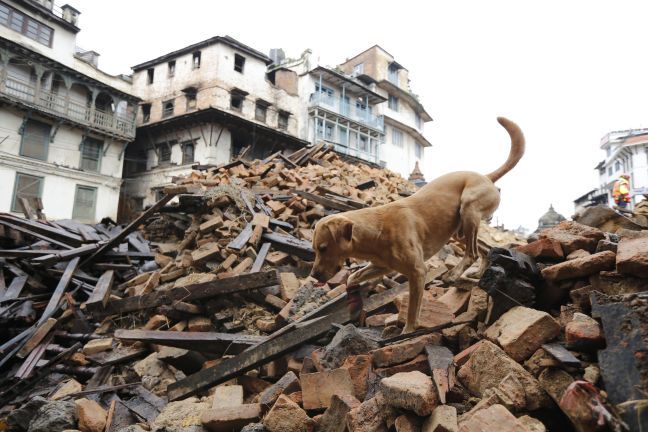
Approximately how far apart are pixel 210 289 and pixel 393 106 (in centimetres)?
3954

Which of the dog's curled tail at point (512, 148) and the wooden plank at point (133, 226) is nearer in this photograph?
the dog's curled tail at point (512, 148)

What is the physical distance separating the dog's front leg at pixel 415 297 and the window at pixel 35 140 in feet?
86.6

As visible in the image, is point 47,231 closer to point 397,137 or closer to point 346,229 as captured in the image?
point 346,229

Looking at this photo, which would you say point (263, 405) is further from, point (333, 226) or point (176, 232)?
point (176, 232)

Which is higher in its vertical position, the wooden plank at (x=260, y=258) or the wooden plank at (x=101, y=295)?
the wooden plank at (x=260, y=258)

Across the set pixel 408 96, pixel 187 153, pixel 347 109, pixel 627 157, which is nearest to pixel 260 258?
pixel 187 153

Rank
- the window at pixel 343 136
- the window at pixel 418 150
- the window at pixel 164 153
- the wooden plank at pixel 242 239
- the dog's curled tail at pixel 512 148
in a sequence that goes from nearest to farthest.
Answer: the dog's curled tail at pixel 512 148
the wooden plank at pixel 242 239
the window at pixel 164 153
the window at pixel 343 136
the window at pixel 418 150

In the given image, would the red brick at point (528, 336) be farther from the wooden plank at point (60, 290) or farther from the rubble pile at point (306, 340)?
the wooden plank at point (60, 290)

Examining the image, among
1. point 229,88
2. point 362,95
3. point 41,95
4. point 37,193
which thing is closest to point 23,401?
point 37,193

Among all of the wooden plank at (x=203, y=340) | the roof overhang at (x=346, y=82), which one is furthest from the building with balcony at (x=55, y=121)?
the wooden plank at (x=203, y=340)

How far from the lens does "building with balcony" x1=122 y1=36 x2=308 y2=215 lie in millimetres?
27125

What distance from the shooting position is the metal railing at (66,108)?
2141 cm

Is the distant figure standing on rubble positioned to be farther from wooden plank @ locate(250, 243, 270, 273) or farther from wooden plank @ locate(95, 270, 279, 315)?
wooden plank @ locate(95, 270, 279, 315)

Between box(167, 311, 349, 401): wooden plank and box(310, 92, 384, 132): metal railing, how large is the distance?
98.7 feet
